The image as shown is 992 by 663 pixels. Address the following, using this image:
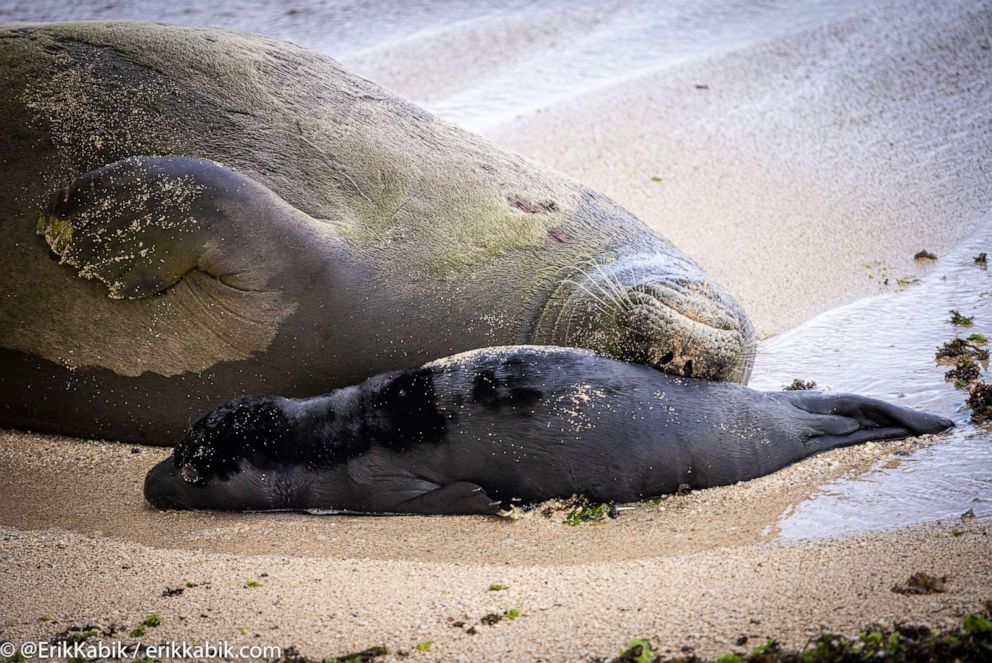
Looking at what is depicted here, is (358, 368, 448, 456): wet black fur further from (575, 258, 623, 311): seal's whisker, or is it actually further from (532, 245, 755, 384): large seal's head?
(575, 258, 623, 311): seal's whisker

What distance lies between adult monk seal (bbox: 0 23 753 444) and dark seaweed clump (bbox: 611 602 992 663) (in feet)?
5.50

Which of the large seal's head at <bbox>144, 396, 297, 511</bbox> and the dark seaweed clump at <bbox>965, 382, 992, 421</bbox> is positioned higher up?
the dark seaweed clump at <bbox>965, 382, 992, 421</bbox>

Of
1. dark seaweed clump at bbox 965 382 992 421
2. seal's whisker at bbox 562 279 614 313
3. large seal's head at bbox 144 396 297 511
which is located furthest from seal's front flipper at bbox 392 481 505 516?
dark seaweed clump at bbox 965 382 992 421

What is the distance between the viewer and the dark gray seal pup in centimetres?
414

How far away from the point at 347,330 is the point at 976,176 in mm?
4775

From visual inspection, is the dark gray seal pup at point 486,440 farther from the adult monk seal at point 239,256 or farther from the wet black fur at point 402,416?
the adult monk seal at point 239,256

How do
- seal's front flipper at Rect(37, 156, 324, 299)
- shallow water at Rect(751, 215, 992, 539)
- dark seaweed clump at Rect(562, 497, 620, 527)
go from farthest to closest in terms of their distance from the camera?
seal's front flipper at Rect(37, 156, 324, 299) → dark seaweed clump at Rect(562, 497, 620, 527) → shallow water at Rect(751, 215, 992, 539)

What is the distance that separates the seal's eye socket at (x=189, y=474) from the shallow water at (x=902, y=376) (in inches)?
86.3

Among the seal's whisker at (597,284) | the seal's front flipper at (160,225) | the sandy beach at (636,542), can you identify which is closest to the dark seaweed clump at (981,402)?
the sandy beach at (636,542)

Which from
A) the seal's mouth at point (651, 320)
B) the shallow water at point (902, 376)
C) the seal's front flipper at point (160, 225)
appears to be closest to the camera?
the shallow water at point (902, 376)

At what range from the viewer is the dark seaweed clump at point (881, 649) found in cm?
278

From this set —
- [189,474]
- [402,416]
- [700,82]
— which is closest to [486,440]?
[402,416]

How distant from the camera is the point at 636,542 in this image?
3896mm

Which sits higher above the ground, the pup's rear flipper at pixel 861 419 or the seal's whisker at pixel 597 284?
the seal's whisker at pixel 597 284
